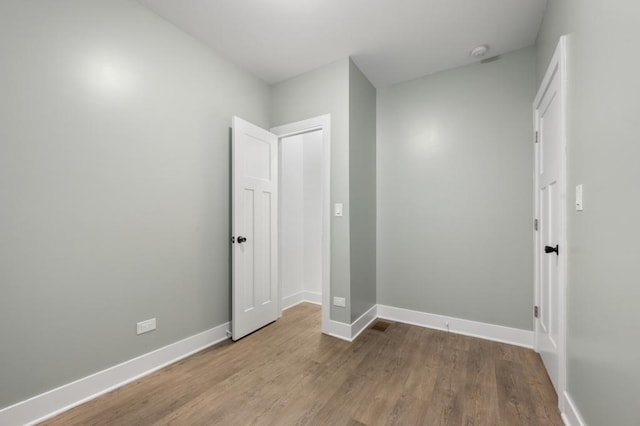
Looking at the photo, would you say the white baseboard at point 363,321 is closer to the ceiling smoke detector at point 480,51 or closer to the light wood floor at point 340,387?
the light wood floor at point 340,387

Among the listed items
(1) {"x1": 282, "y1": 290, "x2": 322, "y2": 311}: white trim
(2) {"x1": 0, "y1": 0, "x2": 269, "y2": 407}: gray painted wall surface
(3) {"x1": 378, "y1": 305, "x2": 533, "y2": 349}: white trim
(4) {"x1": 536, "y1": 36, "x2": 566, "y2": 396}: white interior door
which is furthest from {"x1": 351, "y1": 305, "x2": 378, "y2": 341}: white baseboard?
(4) {"x1": 536, "y1": 36, "x2": 566, "y2": 396}: white interior door

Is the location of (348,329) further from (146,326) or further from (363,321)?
(146,326)

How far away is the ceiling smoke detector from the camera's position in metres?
2.47

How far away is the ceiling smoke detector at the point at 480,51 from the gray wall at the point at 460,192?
0.15 metres

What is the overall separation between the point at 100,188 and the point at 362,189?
2215 mm

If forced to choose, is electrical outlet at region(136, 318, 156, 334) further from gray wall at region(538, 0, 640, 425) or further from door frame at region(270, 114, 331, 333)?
gray wall at region(538, 0, 640, 425)

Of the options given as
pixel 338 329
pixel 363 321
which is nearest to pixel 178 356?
pixel 338 329

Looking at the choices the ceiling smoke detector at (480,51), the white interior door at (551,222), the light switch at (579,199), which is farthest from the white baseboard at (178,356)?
the ceiling smoke detector at (480,51)

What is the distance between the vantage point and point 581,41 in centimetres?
135

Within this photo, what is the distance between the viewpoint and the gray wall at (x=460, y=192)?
2.49 m

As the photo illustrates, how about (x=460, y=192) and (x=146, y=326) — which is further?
(x=460, y=192)

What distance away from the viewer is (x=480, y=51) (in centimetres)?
250

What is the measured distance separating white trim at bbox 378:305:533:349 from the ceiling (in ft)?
8.52

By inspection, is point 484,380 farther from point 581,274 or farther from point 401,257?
point 401,257
